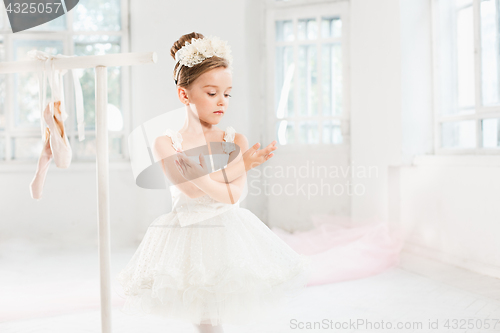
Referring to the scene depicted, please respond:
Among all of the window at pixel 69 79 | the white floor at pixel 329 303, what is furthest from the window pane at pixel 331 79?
the window at pixel 69 79

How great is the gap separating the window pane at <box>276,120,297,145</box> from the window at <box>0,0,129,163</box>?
4.98 ft

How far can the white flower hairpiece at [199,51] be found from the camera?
1.29m

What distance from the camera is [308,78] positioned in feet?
13.5

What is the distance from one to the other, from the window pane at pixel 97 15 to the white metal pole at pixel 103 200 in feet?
10.6

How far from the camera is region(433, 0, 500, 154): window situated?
2826mm

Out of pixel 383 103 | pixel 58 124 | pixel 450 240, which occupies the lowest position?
pixel 450 240

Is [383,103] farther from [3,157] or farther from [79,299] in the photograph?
[3,157]

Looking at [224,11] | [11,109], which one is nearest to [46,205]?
[11,109]

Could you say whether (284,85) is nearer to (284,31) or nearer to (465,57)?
(284,31)

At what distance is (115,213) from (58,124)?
289 centimetres

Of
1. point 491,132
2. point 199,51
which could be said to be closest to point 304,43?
point 491,132

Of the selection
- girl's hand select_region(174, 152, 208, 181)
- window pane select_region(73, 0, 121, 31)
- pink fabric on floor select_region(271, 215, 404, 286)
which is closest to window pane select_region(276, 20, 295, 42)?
window pane select_region(73, 0, 121, 31)

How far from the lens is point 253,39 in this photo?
4109 mm

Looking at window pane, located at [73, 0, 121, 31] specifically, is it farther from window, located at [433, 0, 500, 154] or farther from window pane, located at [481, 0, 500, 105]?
window pane, located at [481, 0, 500, 105]
